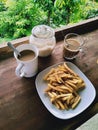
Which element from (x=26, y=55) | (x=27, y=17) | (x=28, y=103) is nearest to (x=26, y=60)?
(x=26, y=55)

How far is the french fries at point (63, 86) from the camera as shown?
2.53 feet

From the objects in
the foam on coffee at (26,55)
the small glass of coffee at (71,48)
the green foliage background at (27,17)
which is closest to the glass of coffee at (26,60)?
the foam on coffee at (26,55)

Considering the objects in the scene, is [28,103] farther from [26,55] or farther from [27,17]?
[27,17]

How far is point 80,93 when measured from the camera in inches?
32.6

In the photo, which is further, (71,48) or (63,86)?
(71,48)

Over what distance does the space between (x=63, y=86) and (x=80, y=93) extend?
77mm

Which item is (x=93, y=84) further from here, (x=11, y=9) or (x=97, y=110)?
(x=11, y=9)

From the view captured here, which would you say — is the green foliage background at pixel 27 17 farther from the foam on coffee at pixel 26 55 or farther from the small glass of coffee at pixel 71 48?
the foam on coffee at pixel 26 55

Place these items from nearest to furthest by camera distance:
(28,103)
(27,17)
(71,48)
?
(28,103) → (71,48) → (27,17)

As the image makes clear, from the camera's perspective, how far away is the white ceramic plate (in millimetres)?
758

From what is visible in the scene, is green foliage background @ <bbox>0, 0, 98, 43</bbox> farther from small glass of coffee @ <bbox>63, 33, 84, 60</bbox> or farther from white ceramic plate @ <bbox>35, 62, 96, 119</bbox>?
white ceramic plate @ <bbox>35, 62, 96, 119</bbox>

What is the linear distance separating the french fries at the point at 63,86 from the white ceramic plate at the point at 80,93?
1 cm

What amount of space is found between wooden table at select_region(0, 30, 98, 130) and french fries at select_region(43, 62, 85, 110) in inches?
1.9

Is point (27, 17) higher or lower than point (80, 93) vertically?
lower
